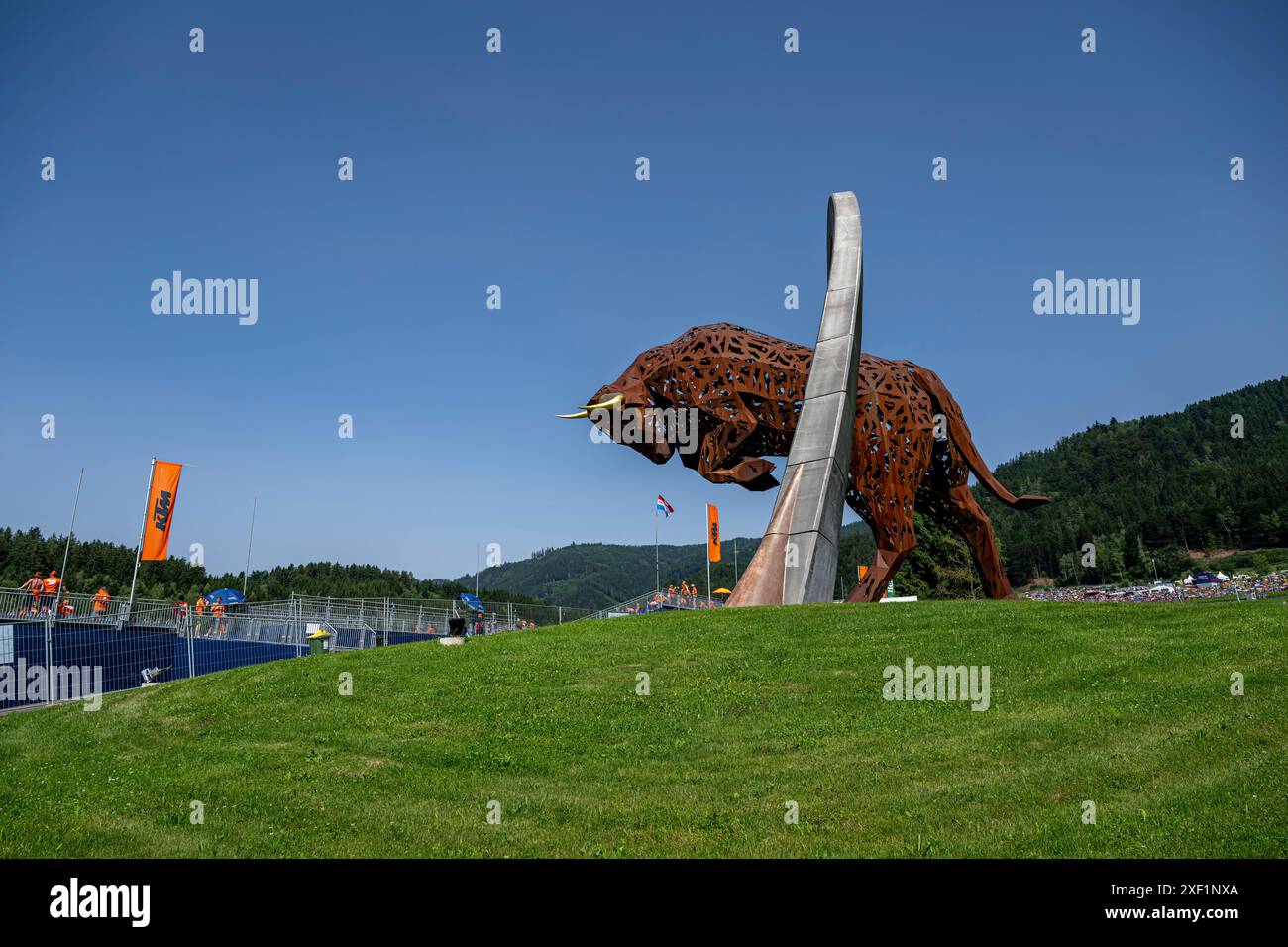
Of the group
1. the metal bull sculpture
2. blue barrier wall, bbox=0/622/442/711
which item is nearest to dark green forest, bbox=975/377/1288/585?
the metal bull sculpture

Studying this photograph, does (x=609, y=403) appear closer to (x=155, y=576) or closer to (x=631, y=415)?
(x=631, y=415)

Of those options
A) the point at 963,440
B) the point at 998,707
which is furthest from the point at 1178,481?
the point at 998,707

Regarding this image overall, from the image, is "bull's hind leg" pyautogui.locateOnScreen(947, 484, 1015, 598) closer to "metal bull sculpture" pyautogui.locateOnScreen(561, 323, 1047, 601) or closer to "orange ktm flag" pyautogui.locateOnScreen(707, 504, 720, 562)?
"metal bull sculpture" pyautogui.locateOnScreen(561, 323, 1047, 601)

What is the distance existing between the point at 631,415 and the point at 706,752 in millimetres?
14272

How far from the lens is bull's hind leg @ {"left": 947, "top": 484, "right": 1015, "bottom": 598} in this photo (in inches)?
970

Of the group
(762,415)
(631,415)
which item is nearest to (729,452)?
(762,415)

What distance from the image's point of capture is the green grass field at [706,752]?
23.1ft

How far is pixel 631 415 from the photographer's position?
76.0 ft

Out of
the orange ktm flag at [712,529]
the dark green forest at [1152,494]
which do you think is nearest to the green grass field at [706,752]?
the orange ktm flag at [712,529]

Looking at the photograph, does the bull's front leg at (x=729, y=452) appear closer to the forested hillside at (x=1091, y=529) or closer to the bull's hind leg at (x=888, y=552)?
the bull's hind leg at (x=888, y=552)

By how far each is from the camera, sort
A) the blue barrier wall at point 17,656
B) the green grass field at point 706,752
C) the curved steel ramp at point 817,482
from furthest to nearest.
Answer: the curved steel ramp at point 817,482
the blue barrier wall at point 17,656
the green grass field at point 706,752

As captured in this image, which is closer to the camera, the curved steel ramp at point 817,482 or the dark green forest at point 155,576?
the curved steel ramp at point 817,482

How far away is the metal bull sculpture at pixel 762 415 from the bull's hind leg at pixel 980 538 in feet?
6.01
